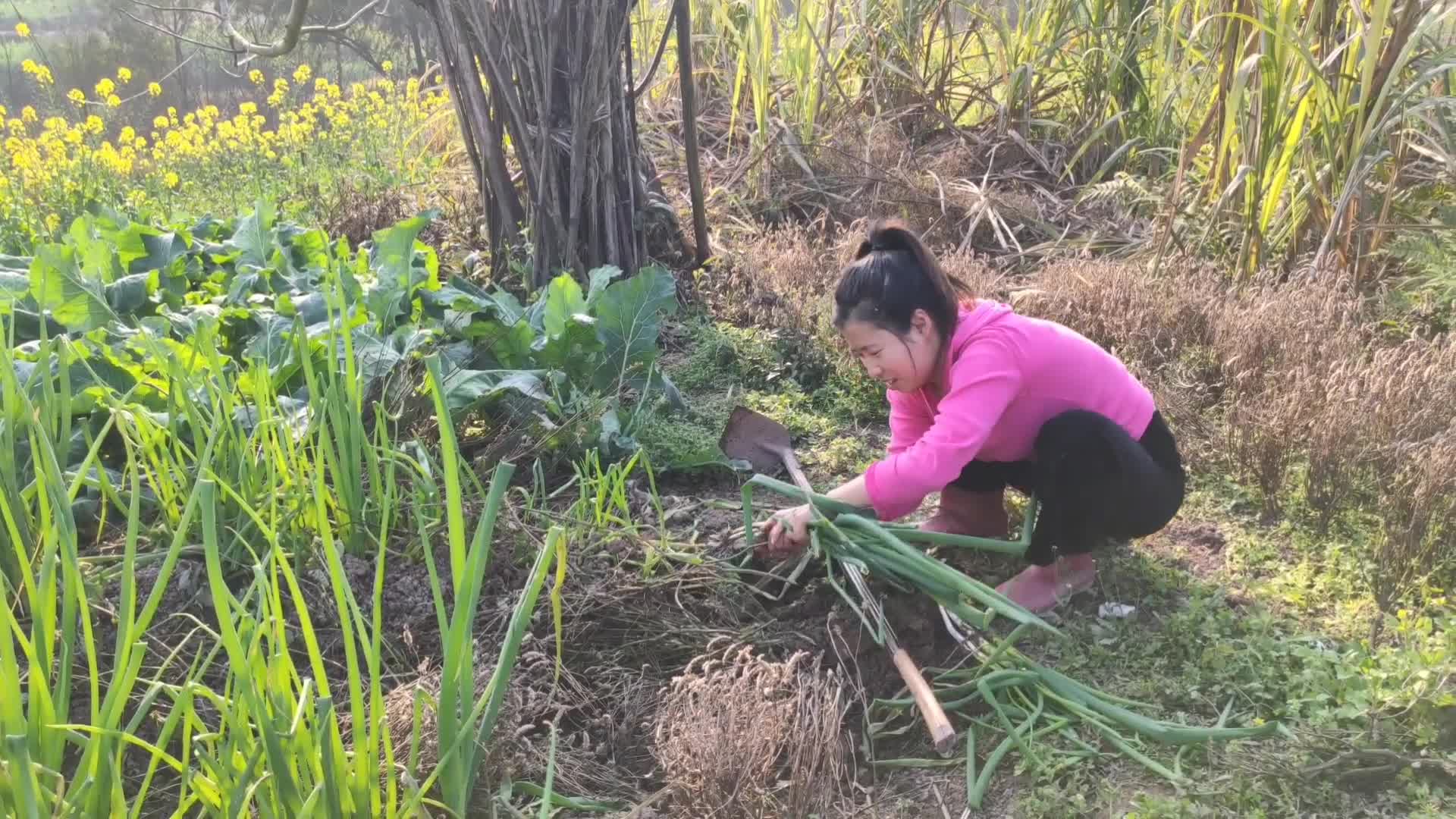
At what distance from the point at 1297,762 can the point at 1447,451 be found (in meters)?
0.84

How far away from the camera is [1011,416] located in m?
2.00

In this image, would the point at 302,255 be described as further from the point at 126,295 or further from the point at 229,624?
the point at 229,624

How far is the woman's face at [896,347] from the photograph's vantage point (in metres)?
1.86

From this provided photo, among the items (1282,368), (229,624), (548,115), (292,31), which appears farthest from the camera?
(548,115)

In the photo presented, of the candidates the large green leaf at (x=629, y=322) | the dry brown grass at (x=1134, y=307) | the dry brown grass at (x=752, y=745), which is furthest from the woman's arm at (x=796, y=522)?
the dry brown grass at (x=1134, y=307)

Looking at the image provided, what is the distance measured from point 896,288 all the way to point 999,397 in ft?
0.90

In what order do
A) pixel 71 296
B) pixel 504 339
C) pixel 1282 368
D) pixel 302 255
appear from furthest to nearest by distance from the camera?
pixel 302 255, pixel 1282 368, pixel 504 339, pixel 71 296

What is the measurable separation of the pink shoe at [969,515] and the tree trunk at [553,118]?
172 cm

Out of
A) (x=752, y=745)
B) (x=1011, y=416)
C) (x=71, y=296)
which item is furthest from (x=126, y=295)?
(x=1011, y=416)

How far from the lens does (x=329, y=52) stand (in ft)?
23.6

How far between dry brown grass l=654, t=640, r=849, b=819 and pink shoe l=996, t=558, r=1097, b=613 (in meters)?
0.57

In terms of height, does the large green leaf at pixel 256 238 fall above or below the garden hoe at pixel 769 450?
above

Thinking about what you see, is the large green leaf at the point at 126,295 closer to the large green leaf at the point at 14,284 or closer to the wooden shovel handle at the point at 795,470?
the large green leaf at the point at 14,284

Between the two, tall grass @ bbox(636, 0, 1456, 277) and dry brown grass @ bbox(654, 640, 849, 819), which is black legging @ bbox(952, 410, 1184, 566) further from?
tall grass @ bbox(636, 0, 1456, 277)
